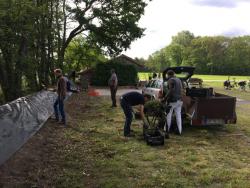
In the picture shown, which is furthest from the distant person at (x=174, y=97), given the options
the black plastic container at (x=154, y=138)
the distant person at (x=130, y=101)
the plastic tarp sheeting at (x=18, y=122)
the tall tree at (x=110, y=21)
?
the tall tree at (x=110, y=21)

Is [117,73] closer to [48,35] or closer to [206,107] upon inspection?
[48,35]

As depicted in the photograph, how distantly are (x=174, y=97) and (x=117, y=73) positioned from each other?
109ft

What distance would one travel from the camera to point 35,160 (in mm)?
8336

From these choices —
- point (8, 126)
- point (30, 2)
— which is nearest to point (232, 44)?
point (30, 2)

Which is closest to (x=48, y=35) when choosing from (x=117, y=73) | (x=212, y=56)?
(x=117, y=73)

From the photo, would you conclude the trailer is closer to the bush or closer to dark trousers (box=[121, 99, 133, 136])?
dark trousers (box=[121, 99, 133, 136])

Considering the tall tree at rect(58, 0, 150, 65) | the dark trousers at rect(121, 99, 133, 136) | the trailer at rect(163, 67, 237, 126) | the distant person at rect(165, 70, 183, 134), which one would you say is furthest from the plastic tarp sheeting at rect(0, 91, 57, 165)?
the tall tree at rect(58, 0, 150, 65)

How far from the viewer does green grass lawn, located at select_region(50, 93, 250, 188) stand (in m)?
7.10

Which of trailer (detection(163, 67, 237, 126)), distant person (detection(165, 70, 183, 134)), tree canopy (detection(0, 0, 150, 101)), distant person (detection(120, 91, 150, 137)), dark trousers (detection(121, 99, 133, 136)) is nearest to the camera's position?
distant person (detection(120, 91, 150, 137))

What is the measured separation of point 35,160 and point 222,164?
3.92 m

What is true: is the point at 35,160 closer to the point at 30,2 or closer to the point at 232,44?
the point at 30,2

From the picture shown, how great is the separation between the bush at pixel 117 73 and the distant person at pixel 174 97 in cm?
3285

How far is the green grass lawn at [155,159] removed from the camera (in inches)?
280

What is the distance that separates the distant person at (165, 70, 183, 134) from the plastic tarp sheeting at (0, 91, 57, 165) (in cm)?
376
